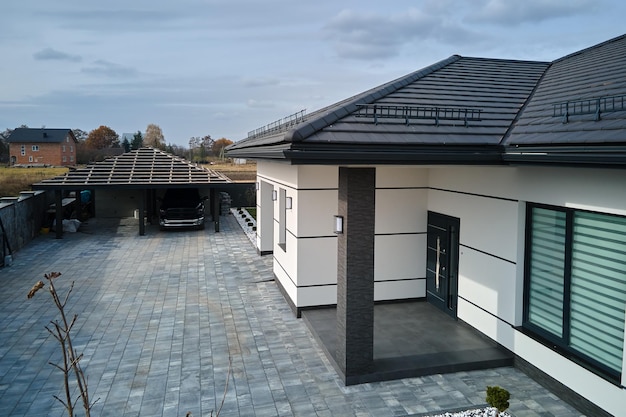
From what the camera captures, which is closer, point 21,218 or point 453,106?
point 453,106

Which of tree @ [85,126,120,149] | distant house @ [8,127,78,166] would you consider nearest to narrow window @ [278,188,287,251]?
distant house @ [8,127,78,166]

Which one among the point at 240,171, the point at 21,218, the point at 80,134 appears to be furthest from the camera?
the point at 80,134

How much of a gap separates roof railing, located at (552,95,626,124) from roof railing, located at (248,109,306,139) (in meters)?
5.12

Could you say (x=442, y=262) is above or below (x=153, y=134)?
below

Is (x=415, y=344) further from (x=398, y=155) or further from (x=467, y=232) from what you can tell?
(x=398, y=155)

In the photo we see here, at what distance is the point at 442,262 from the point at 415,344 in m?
2.02

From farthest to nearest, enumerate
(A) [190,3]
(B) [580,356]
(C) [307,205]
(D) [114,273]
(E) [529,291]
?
(D) [114,273], (A) [190,3], (C) [307,205], (E) [529,291], (B) [580,356]

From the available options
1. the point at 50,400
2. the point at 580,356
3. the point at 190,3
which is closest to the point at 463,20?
the point at 190,3

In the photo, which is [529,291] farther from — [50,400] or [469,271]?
[50,400]

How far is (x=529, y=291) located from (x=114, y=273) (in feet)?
33.9

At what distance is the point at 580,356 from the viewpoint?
5.70 meters

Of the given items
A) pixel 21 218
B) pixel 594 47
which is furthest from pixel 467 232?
pixel 21 218

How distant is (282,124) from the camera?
11977 millimetres

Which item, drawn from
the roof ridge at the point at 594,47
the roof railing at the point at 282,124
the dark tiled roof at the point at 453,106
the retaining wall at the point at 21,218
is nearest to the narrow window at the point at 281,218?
the roof railing at the point at 282,124
